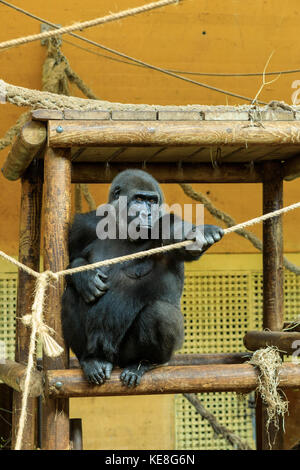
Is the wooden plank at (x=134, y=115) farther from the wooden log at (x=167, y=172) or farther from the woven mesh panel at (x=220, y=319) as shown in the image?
the woven mesh panel at (x=220, y=319)

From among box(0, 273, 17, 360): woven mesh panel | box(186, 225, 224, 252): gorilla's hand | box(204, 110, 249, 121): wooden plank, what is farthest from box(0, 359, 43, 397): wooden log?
box(0, 273, 17, 360): woven mesh panel

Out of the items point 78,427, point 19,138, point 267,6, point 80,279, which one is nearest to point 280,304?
point 78,427

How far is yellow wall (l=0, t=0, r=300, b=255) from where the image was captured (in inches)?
194

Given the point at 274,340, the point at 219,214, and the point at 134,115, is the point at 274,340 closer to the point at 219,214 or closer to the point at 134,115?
the point at 219,214

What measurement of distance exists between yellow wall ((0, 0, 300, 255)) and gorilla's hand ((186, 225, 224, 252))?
264 centimetres

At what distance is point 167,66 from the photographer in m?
5.06

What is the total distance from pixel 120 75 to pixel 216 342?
2.16 meters

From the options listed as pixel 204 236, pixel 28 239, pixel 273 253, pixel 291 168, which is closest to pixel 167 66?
pixel 291 168

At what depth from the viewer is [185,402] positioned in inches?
206

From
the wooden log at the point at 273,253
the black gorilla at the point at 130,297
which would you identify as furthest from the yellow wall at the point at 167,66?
the black gorilla at the point at 130,297

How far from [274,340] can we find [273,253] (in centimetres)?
59

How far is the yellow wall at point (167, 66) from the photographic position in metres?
4.93

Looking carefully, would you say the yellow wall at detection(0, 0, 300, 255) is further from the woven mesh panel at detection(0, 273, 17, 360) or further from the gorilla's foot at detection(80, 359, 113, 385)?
the gorilla's foot at detection(80, 359, 113, 385)

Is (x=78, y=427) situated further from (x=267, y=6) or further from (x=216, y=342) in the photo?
(x=267, y=6)
